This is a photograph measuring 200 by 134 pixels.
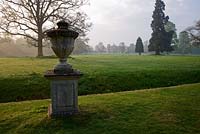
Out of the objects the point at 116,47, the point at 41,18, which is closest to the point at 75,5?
the point at 41,18

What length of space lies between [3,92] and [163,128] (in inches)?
303

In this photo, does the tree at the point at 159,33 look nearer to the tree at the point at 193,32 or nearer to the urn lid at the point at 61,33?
the tree at the point at 193,32

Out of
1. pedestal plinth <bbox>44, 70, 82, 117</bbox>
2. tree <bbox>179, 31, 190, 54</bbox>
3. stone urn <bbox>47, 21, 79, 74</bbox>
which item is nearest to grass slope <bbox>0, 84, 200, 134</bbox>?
pedestal plinth <bbox>44, 70, 82, 117</bbox>

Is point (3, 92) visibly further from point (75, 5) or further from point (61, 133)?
point (75, 5)

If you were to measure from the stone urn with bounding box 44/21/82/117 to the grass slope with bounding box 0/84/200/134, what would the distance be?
12.2 inches

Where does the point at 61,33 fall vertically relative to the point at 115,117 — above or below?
above

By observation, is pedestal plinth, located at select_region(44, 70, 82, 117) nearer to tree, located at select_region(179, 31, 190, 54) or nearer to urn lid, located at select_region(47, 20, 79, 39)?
urn lid, located at select_region(47, 20, 79, 39)

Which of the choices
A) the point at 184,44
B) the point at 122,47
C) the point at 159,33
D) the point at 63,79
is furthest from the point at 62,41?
the point at 122,47

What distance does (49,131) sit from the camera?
6551 millimetres

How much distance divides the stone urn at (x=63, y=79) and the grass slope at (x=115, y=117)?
0.31 m

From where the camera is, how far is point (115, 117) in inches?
292

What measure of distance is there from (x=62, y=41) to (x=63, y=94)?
55.7 inches

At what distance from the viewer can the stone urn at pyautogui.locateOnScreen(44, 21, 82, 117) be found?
7254mm

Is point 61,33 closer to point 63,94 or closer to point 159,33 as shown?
point 63,94
